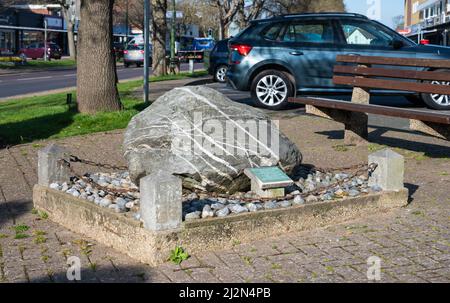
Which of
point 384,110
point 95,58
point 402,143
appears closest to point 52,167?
point 384,110

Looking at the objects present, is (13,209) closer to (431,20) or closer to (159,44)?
(159,44)

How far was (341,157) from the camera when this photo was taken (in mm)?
9039

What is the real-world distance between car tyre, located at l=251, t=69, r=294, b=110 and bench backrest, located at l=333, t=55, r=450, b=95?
3579mm

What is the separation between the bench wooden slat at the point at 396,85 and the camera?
8.02 metres

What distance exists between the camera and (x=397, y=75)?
877cm

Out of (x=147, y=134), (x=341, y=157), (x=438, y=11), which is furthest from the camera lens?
(x=438, y=11)

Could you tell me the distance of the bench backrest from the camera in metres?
8.20

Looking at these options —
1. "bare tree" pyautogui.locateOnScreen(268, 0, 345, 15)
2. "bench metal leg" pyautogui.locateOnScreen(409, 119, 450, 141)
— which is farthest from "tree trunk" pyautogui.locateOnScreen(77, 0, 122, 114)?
"bare tree" pyautogui.locateOnScreen(268, 0, 345, 15)

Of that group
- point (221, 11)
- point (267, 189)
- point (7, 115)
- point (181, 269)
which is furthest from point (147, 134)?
point (221, 11)

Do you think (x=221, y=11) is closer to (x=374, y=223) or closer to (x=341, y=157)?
(x=341, y=157)

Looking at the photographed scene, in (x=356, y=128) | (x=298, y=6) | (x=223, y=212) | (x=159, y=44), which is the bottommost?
(x=223, y=212)

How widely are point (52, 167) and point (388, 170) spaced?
311cm

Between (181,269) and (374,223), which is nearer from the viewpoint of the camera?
(181,269)

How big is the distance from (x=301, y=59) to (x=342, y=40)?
0.94 meters
